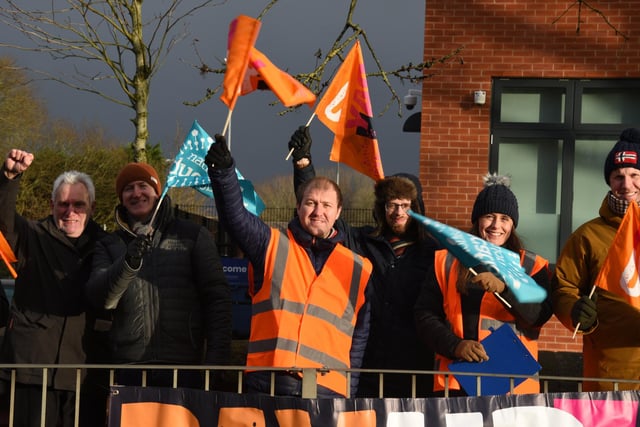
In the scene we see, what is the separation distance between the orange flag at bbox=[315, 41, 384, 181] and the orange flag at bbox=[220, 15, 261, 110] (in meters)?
1.17

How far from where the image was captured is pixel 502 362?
4.82m

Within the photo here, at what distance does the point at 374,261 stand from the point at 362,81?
4.66ft

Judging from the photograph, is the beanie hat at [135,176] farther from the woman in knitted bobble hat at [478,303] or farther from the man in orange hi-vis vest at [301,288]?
the woman in knitted bobble hat at [478,303]

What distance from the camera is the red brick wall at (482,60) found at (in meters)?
11.3

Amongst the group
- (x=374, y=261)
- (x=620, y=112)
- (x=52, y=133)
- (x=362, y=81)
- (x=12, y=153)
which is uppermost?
(x=52, y=133)

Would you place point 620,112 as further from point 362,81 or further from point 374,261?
point 374,261

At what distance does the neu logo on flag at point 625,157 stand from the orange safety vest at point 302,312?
1491 mm

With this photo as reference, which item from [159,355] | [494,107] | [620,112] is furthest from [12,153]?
[620,112]

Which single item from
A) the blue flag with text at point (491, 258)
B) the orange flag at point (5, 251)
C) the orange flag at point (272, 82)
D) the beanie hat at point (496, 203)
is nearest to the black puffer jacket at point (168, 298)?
the orange flag at point (5, 251)

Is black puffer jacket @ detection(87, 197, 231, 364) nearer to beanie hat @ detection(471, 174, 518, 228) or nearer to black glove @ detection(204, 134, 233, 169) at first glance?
black glove @ detection(204, 134, 233, 169)

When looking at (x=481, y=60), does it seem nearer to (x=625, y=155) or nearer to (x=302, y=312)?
(x=625, y=155)

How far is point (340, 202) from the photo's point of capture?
17.1 feet

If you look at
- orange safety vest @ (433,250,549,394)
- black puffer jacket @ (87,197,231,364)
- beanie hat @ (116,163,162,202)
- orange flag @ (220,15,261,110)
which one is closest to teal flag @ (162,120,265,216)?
beanie hat @ (116,163,162,202)

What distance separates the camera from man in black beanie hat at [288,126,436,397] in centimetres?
541
